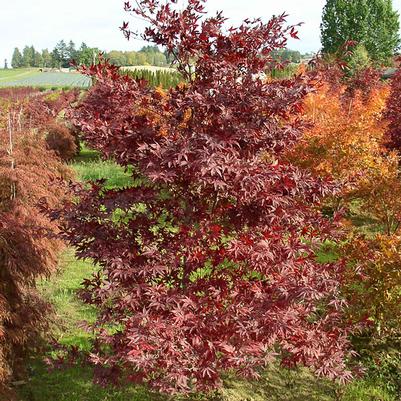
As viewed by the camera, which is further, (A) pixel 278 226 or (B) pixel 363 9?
(B) pixel 363 9

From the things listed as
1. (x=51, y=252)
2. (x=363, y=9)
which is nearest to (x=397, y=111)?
(x=51, y=252)

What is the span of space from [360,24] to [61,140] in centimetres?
4154

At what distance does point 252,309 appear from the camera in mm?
4066

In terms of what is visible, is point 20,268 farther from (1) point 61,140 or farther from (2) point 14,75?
(2) point 14,75

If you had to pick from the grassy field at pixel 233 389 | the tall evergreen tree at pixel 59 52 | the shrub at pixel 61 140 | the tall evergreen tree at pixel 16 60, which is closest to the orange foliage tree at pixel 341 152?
the grassy field at pixel 233 389

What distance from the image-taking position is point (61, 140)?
20609mm

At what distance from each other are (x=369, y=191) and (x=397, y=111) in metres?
5.09

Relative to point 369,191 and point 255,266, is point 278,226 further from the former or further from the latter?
point 369,191

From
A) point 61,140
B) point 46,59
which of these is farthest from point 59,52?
point 61,140

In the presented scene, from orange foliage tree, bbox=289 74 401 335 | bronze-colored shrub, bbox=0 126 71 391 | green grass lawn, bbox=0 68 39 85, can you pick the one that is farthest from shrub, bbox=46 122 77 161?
green grass lawn, bbox=0 68 39 85

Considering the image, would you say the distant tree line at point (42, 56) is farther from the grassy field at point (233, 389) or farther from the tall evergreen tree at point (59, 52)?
the grassy field at point (233, 389)

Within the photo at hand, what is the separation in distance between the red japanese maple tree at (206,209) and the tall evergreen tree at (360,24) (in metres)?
50.0

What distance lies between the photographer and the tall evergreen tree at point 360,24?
50644 mm

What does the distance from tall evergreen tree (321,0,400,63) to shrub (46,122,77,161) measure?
3738 cm
